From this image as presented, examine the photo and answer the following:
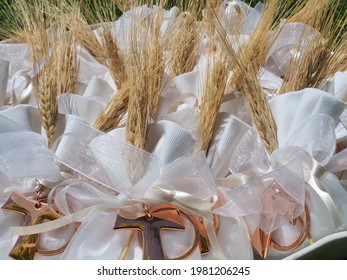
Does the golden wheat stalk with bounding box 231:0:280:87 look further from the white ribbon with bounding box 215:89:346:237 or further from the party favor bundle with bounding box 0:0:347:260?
the white ribbon with bounding box 215:89:346:237

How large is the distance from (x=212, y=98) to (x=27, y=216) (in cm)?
38

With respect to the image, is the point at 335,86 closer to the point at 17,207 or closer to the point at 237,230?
the point at 237,230

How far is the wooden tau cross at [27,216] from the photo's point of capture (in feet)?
2.96

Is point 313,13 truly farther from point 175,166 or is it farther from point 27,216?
point 27,216

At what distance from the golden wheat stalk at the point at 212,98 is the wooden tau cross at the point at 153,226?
0.46 feet

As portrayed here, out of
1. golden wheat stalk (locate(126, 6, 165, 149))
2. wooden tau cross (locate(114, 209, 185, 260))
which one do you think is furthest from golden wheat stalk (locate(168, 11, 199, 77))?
wooden tau cross (locate(114, 209, 185, 260))

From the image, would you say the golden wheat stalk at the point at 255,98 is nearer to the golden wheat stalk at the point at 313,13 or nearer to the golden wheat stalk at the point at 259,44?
the golden wheat stalk at the point at 259,44

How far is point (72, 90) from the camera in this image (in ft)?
3.44

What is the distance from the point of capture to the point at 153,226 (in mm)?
875

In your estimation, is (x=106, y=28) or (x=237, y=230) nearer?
(x=237, y=230)

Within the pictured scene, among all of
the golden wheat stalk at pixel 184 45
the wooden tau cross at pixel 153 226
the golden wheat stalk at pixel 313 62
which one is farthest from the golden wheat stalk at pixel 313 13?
the wooden tau cross at pixel 153 226

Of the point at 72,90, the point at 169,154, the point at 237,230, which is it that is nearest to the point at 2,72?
the point at 72,90
